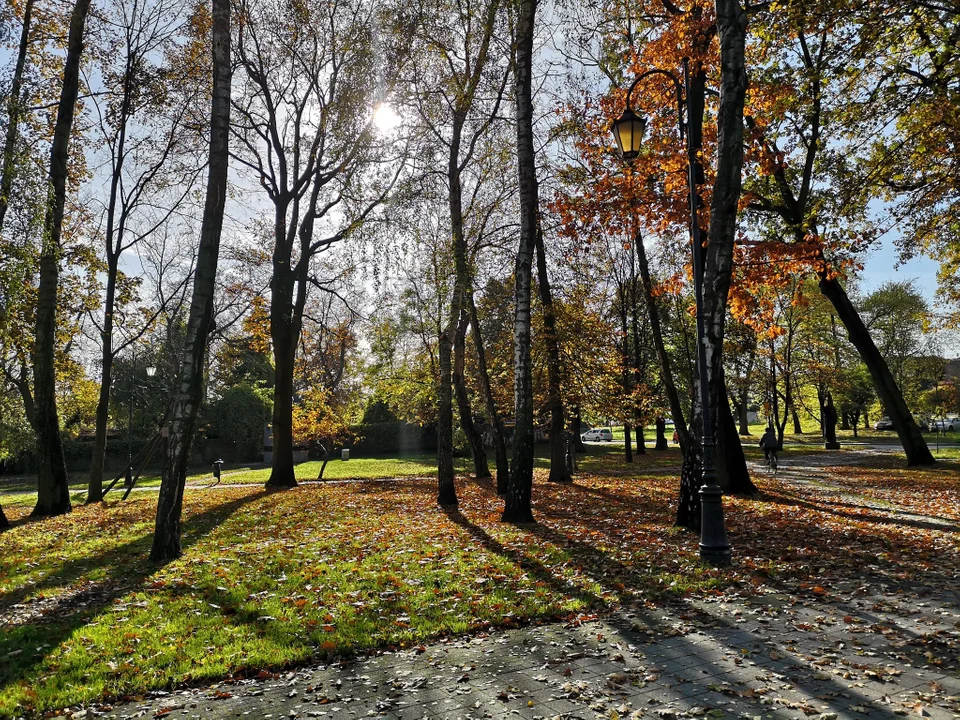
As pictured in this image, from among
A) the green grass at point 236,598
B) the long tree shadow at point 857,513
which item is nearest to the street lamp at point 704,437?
the green grass at point 236,598

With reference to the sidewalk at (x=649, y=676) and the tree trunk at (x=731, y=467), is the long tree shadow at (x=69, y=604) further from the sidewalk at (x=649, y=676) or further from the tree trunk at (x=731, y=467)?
the tree trunk at (x=731, y=467)

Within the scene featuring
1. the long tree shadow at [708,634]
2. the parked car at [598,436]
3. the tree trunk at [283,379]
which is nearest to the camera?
the long tree shadow at [708,634]

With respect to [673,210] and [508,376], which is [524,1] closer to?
[673,210]

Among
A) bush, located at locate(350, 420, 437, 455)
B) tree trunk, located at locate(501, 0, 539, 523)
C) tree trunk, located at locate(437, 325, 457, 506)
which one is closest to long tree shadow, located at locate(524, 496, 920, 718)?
tree trunk, located at locate(501, 0, 539, 523)

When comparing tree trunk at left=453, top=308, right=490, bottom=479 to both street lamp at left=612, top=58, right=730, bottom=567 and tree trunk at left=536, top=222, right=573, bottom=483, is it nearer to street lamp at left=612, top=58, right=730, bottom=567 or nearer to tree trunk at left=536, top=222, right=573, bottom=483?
tree trunk at left=536, top=222, right=573, bottom=483

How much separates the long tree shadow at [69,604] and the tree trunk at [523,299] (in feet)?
17.7

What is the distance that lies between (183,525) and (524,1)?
11.4 metres

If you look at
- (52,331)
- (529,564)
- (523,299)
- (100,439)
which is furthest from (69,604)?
(100,439)

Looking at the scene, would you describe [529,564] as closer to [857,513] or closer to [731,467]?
[857,513]

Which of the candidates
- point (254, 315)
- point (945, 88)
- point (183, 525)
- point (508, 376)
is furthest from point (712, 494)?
point (254, 315)

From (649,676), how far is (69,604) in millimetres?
5930

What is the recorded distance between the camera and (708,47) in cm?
1157

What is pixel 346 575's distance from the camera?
7.21 meters

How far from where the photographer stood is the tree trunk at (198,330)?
852cm
